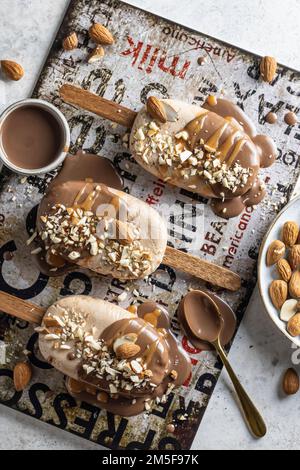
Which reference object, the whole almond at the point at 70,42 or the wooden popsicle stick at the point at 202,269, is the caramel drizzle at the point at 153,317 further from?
the whole almond at the point at 70,42

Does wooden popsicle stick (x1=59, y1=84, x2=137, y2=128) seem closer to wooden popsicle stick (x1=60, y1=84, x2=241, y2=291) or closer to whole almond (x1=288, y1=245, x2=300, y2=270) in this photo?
wooden popsicle stick (x1=60, y1=84, x2=241, y2=291)

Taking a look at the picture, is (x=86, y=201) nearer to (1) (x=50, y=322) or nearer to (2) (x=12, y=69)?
(1) (x=50, y=322)

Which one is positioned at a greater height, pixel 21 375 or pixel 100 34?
pixel 100 34

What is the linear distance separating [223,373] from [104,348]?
0.50m

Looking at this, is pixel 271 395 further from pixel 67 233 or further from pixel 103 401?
pixel 67 233

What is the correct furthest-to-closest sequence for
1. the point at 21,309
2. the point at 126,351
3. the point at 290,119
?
the point at 290,119 → the point at 21,309 → the point at 126,351

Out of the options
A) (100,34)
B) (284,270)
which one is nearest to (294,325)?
(284,270)

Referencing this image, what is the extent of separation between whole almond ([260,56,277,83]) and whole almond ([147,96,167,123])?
0.44 meters

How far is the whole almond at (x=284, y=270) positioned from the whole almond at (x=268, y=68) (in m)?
0.69

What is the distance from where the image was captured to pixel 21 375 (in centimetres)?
232

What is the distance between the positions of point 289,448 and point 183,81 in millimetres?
1452

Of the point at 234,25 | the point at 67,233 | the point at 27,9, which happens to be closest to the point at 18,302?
the point at 67,233

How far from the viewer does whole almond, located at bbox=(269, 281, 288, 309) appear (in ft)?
7.52
